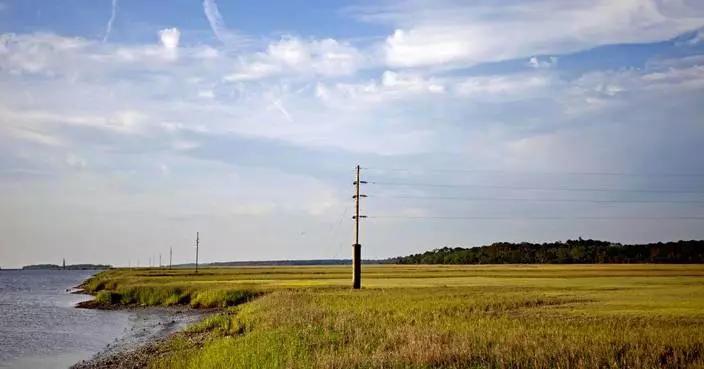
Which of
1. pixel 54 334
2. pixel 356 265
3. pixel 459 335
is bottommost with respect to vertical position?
pixel 54 334

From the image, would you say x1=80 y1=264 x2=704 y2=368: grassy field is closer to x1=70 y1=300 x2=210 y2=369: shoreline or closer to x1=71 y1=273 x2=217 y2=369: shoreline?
x1=71 y1=273 x2=217 y2=369: shoreline

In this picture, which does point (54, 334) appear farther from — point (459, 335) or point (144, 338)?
point (459, 335)

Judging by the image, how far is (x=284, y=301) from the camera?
44469 millimetres

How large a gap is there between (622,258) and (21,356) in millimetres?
171163

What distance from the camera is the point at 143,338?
127ft

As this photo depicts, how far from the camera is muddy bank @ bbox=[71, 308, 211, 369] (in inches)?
1141

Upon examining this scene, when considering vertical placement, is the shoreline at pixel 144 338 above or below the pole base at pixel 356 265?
below

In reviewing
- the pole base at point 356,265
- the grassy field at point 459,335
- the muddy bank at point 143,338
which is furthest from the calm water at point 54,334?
the pole base at point 356,265

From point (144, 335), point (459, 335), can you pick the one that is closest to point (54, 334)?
point (144, 335)

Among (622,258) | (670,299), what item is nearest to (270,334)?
(670,299)

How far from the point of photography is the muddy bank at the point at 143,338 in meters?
29.0

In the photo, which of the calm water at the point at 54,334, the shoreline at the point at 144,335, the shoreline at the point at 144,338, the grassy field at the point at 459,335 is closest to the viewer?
the grassy field at the point at 459,335

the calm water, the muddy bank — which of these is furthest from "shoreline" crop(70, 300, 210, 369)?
the calm water

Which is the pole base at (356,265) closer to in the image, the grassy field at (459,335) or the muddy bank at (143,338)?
the muddy bank at (143,338)
